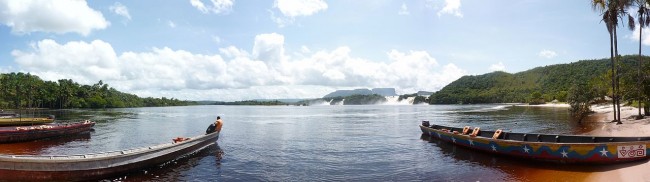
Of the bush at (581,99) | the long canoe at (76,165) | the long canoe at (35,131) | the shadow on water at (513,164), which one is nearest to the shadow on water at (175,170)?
the long canoe at (76,165)

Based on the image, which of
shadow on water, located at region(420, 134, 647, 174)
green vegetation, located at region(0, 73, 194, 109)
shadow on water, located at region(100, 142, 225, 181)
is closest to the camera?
shadow on water, located at region(420, 134, 647, 174)

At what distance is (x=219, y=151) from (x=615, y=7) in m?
35.5

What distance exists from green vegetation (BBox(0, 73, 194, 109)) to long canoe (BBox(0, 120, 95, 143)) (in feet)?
283

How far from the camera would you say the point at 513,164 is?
20984 millimetres

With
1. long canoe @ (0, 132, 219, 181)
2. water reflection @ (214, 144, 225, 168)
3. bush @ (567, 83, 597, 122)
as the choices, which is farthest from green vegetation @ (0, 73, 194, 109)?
bush @ (567, 83, 597, 122)

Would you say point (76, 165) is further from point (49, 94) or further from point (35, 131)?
point (49, 94)

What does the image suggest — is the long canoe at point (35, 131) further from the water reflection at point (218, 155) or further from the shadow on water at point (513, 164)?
the shadow on water at point (513, 164)

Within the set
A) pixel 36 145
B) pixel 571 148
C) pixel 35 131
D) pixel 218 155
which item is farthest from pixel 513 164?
pixel 35 131

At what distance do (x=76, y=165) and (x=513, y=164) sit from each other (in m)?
22.1

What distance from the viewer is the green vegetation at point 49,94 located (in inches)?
4721

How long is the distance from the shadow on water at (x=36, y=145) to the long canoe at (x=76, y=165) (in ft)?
46.0

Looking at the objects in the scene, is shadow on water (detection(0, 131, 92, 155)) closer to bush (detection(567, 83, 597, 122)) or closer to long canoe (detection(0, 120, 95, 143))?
long canoe (detection(0, 120, 95, 143))

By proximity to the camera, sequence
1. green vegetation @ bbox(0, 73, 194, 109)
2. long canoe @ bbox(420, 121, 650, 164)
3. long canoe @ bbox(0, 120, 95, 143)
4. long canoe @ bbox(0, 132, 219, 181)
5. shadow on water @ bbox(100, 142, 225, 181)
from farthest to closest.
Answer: green vegetation @ bbox(0, 73, 194, 109) → long canoe @ bbox(0, 120, 95, 143) → shadow on water @ bbox(100, 142, 225, 181) → long canoe @ bbox(420, 121, 650, 164) → long canoe @ bbox(0, 132, 219, 181)

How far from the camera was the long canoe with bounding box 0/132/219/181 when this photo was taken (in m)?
16.1
